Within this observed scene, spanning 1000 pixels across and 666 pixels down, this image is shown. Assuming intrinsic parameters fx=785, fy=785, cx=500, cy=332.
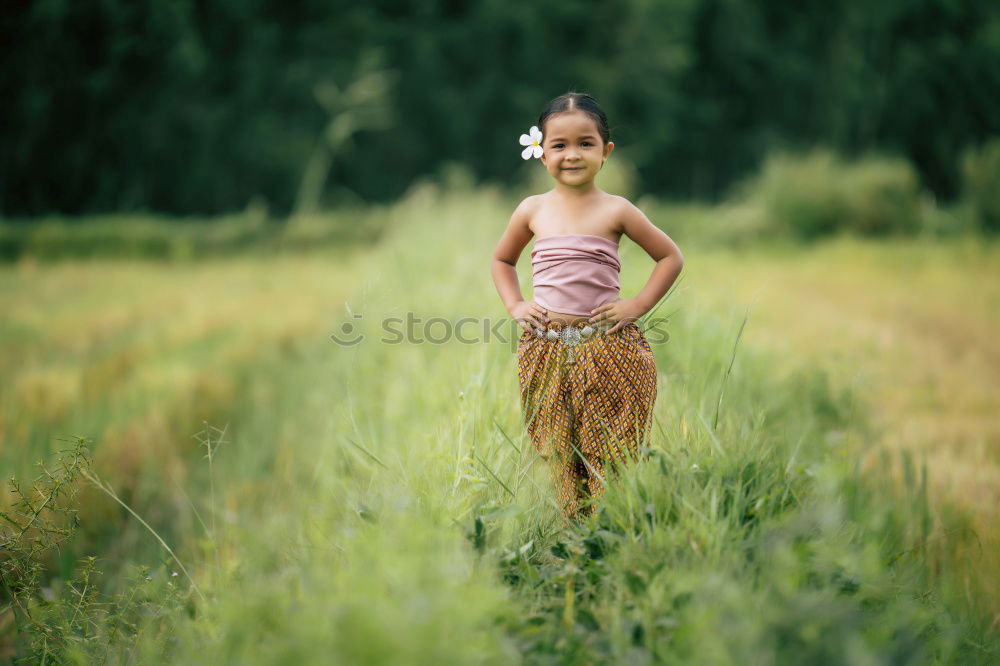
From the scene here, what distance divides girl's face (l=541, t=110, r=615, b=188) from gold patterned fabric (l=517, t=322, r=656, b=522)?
1.27 feet

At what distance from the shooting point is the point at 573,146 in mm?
1972

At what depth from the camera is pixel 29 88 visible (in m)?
15.2

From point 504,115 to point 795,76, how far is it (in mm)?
10531

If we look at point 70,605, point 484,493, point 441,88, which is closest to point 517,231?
point 484,493

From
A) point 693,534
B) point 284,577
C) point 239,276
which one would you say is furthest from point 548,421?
point 239,276

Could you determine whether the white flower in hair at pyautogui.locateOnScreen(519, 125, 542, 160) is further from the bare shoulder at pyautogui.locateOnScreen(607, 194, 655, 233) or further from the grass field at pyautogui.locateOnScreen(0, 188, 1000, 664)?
the grass field at pyautogui.locateOnScreen(0, 188, 1000, 664)

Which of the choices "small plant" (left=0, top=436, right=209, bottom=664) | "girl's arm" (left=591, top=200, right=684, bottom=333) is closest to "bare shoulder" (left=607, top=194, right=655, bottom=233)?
"girl's arm" (left=591, top=200, right=684, bottom=333)

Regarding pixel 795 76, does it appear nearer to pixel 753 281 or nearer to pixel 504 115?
pixel 504 115

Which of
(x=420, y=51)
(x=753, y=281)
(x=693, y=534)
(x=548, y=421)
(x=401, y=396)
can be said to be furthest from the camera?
(x=420, y=51)

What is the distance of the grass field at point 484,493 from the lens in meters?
1.42

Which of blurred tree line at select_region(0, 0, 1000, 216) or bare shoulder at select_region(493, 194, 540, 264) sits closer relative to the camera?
bare shoulder at select_region(493, 194, 540, 264)

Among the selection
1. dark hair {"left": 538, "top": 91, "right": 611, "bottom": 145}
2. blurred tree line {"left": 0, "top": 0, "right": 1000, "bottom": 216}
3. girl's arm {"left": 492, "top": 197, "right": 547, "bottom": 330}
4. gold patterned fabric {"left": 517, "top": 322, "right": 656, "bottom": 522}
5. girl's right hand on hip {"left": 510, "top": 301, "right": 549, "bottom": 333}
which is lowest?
gold patterned fabric {"left": 517, "top": 322, "right": 656, "bottom": 522}

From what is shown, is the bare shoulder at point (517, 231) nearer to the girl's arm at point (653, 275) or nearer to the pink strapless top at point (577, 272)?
the pink strapless top at point (577, 272)

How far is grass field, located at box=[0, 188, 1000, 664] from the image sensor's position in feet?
4.65
